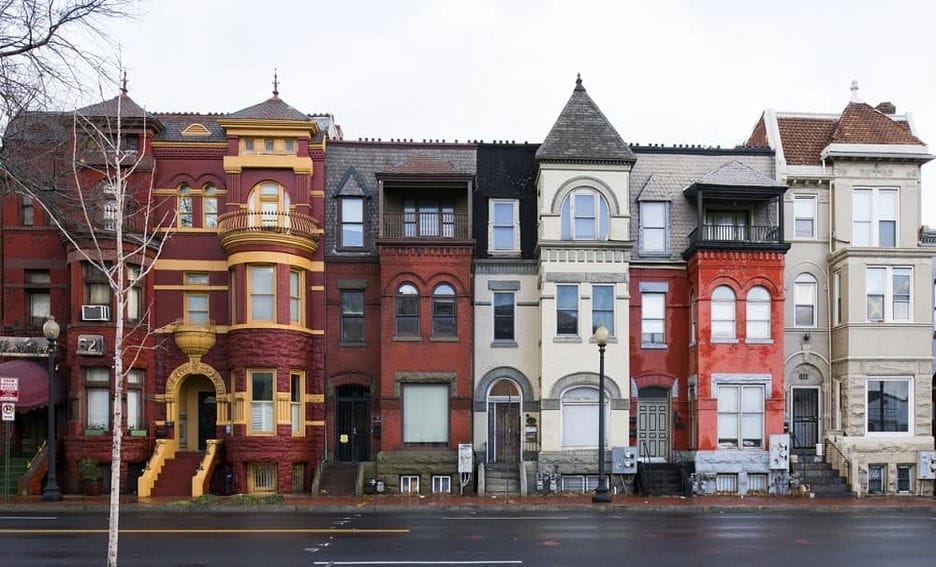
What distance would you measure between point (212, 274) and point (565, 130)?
12639 millimetres

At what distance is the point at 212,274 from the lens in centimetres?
3203

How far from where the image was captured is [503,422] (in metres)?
32.2

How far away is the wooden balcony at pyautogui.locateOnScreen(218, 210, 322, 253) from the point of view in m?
30.3

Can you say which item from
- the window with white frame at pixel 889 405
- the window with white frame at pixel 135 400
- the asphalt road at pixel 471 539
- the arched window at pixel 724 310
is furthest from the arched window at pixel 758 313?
the window with white frame at pixel 135 400

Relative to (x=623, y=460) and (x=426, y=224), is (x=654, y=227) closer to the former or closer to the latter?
(x=426, y=224)

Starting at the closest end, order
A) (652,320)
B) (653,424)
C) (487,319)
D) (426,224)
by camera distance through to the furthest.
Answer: (487,319) → (426,224) → (653,424) → (652,320)

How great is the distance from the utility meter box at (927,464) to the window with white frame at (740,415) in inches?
205

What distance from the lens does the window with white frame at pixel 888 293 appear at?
3203cm

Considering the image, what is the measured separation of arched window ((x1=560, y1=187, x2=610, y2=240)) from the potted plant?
1627cm

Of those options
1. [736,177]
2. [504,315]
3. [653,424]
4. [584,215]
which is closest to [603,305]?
[584,215]

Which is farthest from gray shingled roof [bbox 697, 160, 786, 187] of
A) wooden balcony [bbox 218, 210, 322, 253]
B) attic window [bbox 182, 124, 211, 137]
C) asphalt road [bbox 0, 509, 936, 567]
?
attic window [bbox 182, 124, 211, 137]

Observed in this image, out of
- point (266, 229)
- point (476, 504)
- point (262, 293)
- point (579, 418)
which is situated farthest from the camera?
point (579, 418)

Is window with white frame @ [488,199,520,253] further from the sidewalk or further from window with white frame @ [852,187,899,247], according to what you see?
window with white frame @ [852,187,899,247]

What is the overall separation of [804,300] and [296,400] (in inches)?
691
